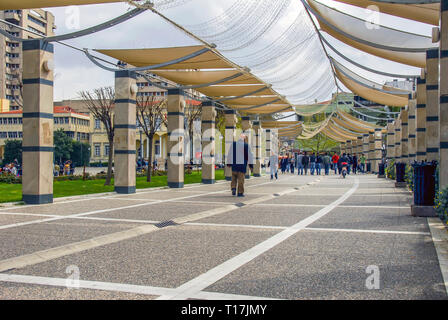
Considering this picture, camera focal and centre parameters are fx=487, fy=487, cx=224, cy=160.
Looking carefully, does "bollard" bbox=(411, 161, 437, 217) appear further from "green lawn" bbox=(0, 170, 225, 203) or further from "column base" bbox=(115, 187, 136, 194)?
"green lawn" bbox=(0, 170, 225, 203)

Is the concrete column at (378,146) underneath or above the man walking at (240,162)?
above

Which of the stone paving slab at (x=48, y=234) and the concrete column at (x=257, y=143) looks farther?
the concrete column at (x=257, y=143)

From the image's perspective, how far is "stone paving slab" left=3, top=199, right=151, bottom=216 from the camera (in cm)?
1102

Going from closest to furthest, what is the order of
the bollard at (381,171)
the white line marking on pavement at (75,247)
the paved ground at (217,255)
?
the paved ground at (217,255)
the white line marking on pavement at (75,247)
the bollard at (381,171)

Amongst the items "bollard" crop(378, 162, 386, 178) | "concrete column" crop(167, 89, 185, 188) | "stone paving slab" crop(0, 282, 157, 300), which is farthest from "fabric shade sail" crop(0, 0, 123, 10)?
"bollard" crop(378, 162, 386, 178)

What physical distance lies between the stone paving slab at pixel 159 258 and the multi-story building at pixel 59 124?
72.3 metres

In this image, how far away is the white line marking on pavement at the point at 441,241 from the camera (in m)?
5.24

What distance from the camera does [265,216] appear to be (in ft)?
33.6

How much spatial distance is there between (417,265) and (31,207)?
9.43 meters

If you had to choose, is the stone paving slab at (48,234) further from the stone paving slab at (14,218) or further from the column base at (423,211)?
the column base at (423,211)

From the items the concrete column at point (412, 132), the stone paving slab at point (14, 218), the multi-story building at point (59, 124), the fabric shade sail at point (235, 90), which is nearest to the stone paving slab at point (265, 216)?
the stone paving slab at point (14, 218)
